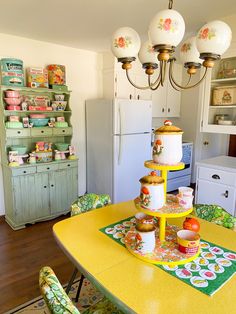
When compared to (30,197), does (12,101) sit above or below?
above

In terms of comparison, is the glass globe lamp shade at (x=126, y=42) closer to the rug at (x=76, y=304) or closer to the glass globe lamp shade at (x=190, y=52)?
the glass globe lamp shade at (x=190, y=52)

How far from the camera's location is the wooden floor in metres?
1.96

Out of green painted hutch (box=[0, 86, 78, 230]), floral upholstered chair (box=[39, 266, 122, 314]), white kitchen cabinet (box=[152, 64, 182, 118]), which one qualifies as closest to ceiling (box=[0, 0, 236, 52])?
green painted hutch (box=[0, 86, 78, 230])

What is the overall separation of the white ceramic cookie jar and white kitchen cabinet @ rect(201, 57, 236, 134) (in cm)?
164

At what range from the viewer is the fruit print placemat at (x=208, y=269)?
100 cm

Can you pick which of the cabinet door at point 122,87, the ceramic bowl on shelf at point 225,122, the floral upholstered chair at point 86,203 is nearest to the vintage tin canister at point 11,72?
the cabinet door at point 122,87

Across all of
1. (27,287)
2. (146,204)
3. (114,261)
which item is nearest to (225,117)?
(146,204)

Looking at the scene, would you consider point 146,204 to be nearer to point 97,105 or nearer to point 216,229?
point 216,229

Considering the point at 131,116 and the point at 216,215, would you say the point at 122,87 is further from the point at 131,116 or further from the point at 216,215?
the point at 216,215

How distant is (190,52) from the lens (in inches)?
55.2

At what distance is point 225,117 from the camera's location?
270cm

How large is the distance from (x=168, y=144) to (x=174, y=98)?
3.66 metres

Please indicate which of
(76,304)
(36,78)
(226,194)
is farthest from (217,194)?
(36,78)

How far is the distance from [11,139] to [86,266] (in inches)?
97.1
